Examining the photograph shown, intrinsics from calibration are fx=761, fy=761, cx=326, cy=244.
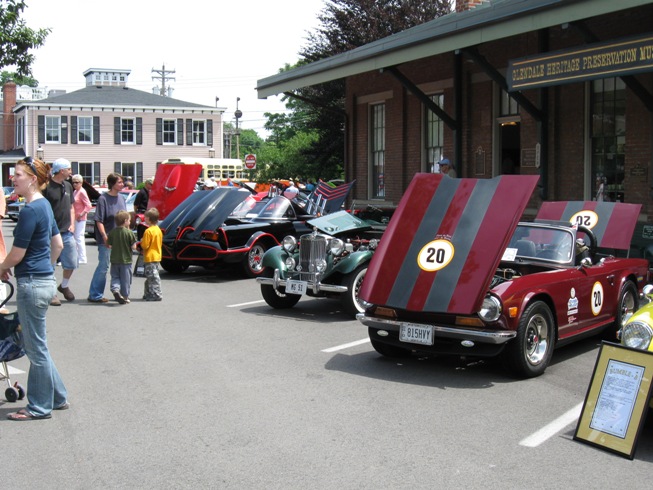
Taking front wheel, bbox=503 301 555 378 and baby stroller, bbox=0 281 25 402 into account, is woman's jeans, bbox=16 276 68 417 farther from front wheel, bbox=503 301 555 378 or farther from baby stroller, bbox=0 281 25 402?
front wheel, bbox=503 301 555 378

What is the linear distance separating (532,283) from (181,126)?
52.8 metres

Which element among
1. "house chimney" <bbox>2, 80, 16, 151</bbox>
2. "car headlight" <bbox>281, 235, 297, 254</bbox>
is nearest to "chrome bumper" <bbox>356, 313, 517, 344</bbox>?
"car headlight" <bbox>281, 235, 297, 254</bbox>

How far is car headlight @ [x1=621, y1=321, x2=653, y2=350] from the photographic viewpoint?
5348mm

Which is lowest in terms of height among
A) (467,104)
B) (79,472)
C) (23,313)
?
(79,472)

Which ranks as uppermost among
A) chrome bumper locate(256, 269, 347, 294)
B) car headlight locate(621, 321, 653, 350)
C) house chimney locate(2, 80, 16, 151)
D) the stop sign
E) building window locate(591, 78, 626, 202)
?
house chimney locate(2, 80, 16, 151)

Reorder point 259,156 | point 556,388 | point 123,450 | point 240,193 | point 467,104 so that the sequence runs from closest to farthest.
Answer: point 123,450, point 556,388, point 240,193, point 467,104, point 259,156

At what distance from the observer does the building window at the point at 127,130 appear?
183 ft

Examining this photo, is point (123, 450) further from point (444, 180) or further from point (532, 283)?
point (444, 180)

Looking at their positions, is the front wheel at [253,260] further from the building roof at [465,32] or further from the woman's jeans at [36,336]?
the woman's jeans at [36,336]

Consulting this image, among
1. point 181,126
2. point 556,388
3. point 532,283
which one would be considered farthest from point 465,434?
point 181,126

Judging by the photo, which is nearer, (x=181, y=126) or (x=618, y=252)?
(x=618, y=252)

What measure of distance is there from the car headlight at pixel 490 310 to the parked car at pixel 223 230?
7818mm

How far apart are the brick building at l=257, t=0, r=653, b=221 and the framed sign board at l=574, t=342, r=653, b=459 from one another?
680cm

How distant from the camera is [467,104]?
683 inches
